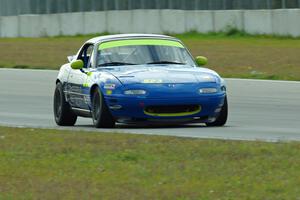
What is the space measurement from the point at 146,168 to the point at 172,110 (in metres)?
4.35

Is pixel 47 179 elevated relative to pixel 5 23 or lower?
elevated

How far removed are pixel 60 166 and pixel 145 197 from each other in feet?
6.71

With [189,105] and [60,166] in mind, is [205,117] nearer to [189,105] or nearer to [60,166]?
[189,105]

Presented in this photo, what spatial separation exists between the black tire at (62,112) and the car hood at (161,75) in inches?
62.3

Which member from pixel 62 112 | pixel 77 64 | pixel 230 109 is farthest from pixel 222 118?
pixel 230 109

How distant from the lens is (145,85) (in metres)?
14.3

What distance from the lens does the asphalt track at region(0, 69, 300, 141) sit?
556 inches

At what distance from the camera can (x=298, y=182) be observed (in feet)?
29.6

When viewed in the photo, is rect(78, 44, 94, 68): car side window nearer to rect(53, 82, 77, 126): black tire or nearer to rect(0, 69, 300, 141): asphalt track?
rect(53, 82, 77, 126): black tire

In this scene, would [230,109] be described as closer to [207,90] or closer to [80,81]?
[80,81]

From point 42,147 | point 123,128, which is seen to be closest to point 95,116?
point 123,128

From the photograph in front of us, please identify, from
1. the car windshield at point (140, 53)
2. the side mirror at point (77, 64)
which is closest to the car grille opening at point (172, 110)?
the car windshield at point (140, 53)

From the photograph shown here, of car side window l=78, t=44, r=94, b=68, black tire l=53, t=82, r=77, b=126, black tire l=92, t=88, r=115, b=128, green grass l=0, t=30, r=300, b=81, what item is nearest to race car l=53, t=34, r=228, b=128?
black tire l=92, t=88, r=115, b=128

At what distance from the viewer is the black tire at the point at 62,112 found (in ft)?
53.5
